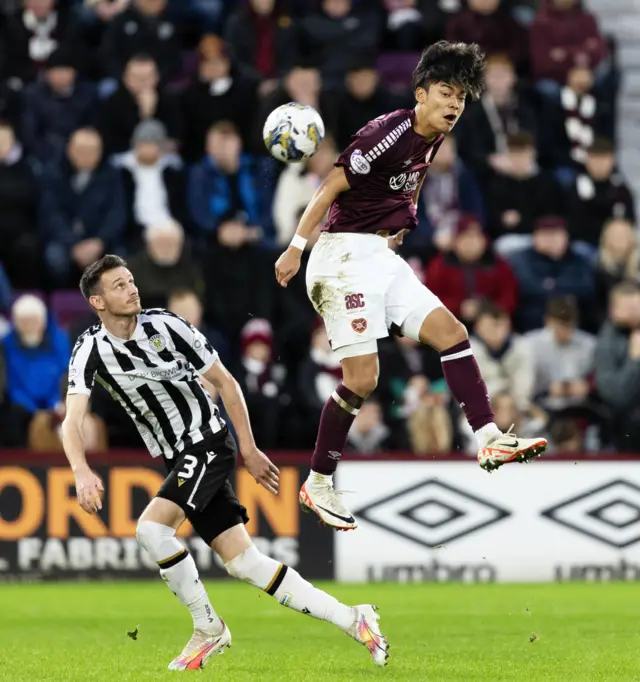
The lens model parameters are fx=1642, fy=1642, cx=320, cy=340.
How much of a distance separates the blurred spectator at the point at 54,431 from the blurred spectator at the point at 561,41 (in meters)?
6.60

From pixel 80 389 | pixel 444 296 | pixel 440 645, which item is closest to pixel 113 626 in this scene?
pixel 440 645

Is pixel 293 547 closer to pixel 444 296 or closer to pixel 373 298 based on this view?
pixel 444 296

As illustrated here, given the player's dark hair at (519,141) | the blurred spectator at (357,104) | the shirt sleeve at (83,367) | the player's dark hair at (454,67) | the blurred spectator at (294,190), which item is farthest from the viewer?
the player's dark hair at (519,141)

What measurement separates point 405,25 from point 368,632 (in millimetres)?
10707

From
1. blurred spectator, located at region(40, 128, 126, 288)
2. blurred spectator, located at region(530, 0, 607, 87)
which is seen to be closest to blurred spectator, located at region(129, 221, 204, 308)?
blurred spectator, located at region(40, 128, 126, 288)

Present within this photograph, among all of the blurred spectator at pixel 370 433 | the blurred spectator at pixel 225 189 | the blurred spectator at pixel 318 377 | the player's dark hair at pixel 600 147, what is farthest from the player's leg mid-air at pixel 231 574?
the player's dark hair at pixel 600 147

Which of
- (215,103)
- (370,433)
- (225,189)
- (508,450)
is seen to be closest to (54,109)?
(215,103)

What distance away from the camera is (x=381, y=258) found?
8875 millimetres

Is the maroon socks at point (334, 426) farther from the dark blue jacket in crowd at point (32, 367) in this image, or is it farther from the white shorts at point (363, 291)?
the dark blue jacket in crowd at point (32, 367)

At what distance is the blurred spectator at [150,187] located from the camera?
628 inches

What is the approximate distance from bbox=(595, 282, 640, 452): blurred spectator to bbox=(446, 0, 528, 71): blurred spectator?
3.86 m

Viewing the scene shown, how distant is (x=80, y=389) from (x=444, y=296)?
7286mm

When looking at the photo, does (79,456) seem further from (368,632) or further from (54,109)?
(54,109)

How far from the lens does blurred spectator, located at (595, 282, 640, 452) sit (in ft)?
48.4
